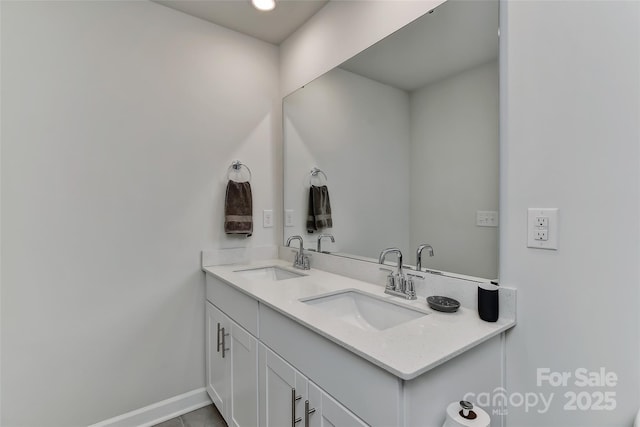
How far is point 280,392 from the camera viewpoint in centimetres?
114

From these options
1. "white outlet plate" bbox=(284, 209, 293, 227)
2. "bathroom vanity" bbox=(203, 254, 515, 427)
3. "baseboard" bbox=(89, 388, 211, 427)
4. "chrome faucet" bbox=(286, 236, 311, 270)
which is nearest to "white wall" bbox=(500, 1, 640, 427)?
"bathroom vanity" bbox=(203, 254, 515, 427)

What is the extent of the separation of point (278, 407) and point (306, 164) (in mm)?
1404

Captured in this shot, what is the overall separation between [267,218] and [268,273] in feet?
1.34

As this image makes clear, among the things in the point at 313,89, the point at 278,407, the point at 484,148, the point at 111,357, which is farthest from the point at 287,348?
the point at 313,89

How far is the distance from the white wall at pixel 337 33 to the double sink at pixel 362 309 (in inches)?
49.0

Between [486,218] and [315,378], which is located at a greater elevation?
[486,218]

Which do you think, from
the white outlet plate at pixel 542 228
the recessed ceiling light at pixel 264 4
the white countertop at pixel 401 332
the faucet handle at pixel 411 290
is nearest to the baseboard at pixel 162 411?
the white countertop at pixel 401 332

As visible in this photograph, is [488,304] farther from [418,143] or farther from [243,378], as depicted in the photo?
[243,378]

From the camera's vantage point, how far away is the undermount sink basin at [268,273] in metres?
1.87

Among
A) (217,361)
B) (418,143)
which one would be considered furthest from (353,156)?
(217,361)

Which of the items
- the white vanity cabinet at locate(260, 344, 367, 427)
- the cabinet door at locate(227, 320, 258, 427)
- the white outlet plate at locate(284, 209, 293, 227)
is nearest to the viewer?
the white vanity cabinet at locate(260, 344, 367, 427)

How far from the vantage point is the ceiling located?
1765 millimetres

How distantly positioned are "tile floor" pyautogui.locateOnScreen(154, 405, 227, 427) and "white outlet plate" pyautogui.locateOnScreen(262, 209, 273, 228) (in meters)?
1.20

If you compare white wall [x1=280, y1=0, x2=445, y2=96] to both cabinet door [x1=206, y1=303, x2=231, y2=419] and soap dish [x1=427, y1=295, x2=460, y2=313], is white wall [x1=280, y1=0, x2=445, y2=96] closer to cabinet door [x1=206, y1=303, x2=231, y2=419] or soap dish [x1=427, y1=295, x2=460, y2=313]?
soap dish [x1=427, y1=295, x2=460, y2=313]
